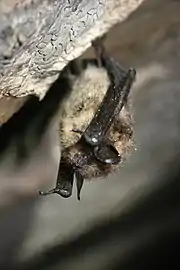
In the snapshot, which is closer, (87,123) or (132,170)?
(87,123)

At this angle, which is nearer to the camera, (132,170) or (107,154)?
(107,154)

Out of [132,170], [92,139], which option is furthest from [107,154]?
[132,170]

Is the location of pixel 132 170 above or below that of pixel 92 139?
above

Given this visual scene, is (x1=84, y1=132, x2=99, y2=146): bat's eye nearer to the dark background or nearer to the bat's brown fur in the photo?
the bat's brown fur

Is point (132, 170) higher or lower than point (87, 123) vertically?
higher

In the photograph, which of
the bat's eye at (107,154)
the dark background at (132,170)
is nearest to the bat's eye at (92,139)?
the bat's eye at (107,154)

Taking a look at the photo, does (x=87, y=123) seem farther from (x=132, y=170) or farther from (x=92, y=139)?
(x=132, y=170)

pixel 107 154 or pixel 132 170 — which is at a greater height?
pixel 132 170

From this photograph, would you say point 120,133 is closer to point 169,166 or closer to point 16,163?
point 16,163

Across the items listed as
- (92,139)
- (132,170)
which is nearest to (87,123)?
(92,139)

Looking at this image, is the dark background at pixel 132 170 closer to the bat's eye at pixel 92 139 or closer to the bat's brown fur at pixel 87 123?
the bat's brown fur at pixel 87 123
